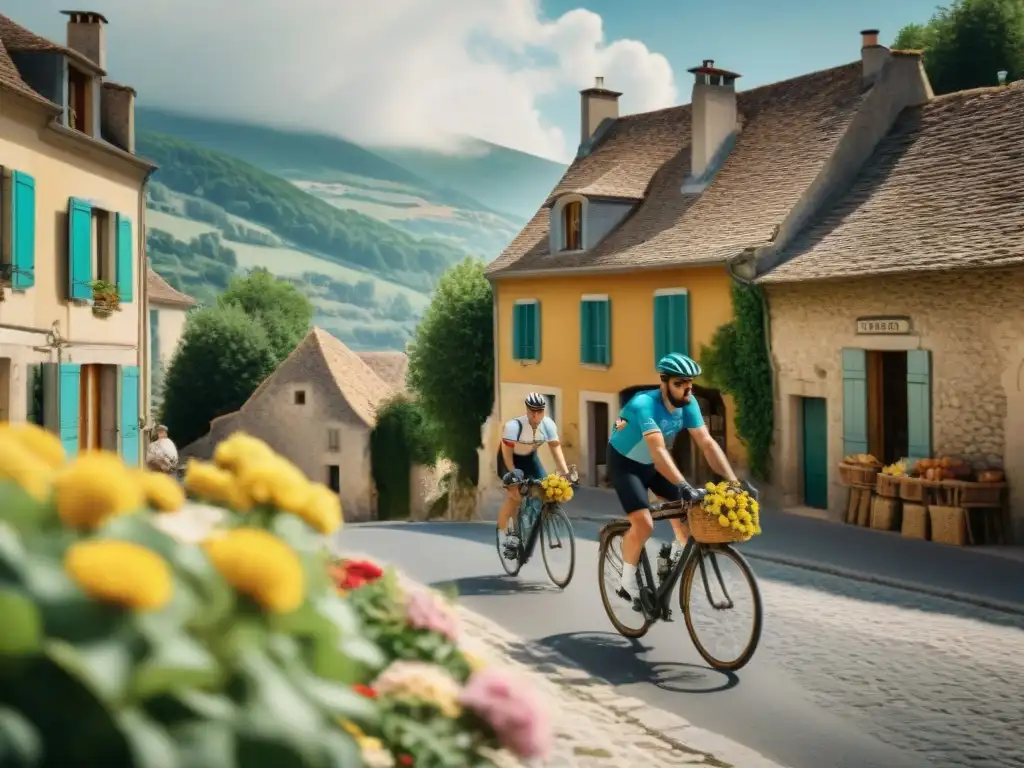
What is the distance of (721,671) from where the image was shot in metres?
7.99

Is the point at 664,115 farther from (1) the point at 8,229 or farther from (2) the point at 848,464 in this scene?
(1) the point at 8,229

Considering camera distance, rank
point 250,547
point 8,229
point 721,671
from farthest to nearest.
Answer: point 8,229, point 721,671, point 250,547

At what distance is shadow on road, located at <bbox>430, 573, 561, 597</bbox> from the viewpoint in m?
11.3

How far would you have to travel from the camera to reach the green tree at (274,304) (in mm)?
66938

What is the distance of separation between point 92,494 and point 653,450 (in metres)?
5.99

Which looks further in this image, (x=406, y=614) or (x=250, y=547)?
(x=406, y=614)

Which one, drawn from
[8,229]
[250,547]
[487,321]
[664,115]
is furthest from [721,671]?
[487,321]

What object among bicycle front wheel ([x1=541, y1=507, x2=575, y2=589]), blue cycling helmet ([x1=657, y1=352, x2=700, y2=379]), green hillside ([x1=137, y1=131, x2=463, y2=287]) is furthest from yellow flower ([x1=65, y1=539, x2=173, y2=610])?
green hillside ([x1=137, y1=131, x2=463, y2=287])

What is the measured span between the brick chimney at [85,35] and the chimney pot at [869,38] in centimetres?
1349

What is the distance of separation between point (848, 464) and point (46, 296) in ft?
38.3

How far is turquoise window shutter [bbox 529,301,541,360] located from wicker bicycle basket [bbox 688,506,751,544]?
21.8m

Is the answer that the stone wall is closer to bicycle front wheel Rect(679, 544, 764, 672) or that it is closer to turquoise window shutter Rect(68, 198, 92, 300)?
bicycle front wheel Rect(679, 544, 764, 672)

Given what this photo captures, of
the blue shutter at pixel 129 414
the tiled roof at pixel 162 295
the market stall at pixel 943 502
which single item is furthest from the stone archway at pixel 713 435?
the tiled roof at pixel 162 295

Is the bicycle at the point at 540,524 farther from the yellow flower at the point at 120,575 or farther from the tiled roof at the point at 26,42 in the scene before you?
the tiled roof at the point at 26,42
